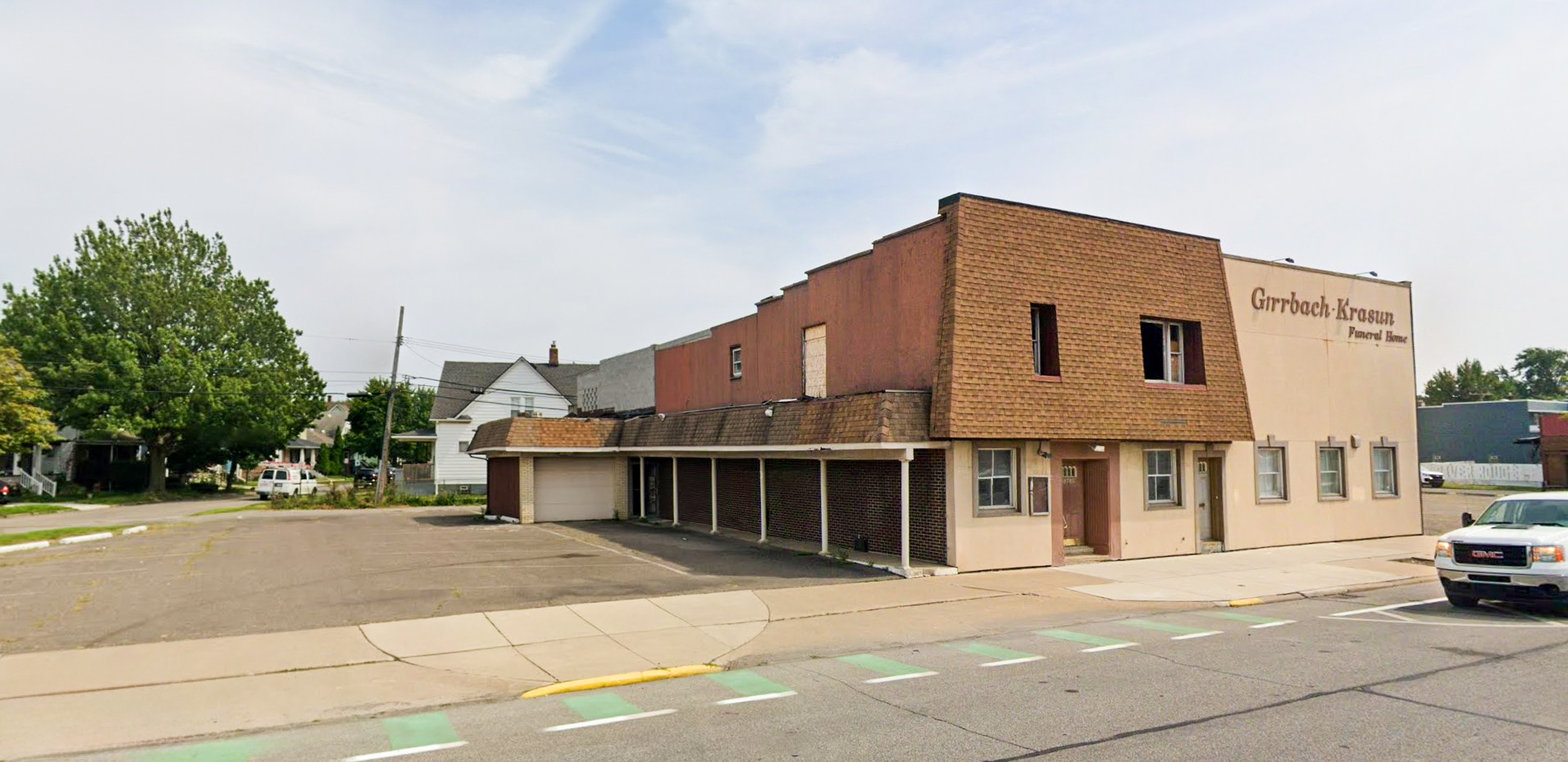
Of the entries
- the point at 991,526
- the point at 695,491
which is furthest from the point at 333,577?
the point at 991,526

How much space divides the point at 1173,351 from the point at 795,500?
9.34 meters

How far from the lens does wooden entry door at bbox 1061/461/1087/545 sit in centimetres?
1942

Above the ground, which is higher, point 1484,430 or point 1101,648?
point 1484,430

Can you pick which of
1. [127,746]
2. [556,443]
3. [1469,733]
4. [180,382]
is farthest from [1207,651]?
[180,382]

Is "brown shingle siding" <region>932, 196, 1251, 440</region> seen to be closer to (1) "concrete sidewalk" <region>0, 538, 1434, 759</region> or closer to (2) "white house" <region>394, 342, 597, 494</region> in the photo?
(1) "concrete sidewalk" <region>0, 538, 1434, 759</region>

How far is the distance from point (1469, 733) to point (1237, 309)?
54.7 ft

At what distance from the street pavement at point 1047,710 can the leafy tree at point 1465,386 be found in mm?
95726

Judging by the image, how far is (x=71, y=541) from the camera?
23.2 m

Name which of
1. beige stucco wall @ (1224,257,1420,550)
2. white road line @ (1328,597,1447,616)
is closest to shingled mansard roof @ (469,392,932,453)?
white road line @ (1328,597,1447,616)

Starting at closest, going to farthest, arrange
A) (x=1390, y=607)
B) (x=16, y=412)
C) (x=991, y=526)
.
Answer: (x=1390, y=607) < (x=991, y=526) < (x=16, y=412)

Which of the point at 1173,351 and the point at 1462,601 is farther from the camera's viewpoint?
the point at 1173,351

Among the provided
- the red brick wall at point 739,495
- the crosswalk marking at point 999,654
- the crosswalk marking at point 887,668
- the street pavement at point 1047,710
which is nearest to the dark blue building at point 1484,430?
the red brick wall at point 739,495

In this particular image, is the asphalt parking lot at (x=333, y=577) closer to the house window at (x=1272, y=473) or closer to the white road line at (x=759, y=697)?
the white road line at (x=759, y=697)

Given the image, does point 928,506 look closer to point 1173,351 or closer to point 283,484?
point 1173,351
